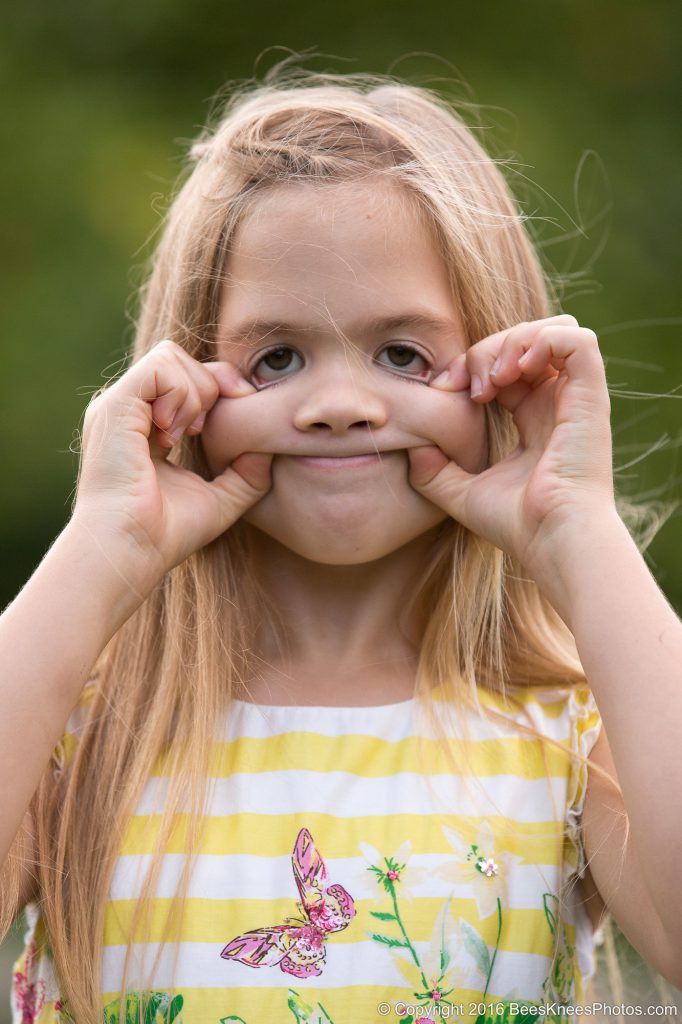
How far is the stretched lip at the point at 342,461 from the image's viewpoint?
7.65 feet

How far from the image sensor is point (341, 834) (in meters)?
2.27

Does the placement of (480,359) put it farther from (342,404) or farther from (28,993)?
(28,993)

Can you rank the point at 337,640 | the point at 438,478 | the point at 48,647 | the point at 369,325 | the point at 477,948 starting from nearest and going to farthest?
the point at 48,647 → the point at 477,948 → the point at 369,325 → the point at 438,478 → the point at 337,640

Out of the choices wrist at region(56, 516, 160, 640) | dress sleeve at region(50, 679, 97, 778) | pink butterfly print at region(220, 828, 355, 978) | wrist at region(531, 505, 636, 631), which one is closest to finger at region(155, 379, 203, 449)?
wrist at region(56, 516, 160, 640)

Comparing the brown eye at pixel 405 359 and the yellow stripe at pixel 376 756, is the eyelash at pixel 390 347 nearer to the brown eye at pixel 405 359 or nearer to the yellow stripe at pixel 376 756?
the brown eye at pixel 405 359

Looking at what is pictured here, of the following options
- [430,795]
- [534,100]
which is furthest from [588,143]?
[430,795]

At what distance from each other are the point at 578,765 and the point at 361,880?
1.50 feet

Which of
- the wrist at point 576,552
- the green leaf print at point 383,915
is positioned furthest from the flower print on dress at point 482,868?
the wrist at point 576,552

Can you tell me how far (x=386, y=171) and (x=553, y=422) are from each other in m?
0.57

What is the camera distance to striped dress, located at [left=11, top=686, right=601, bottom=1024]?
7.06 ft

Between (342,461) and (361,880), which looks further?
(342,461)

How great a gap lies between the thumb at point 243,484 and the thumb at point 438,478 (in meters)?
0.28

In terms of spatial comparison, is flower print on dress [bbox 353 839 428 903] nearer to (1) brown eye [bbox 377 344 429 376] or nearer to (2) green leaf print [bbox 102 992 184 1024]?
(2) green leaf print [bbox 102 992 184 1024]

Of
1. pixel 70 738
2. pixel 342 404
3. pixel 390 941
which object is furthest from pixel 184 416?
pixel 390 941
